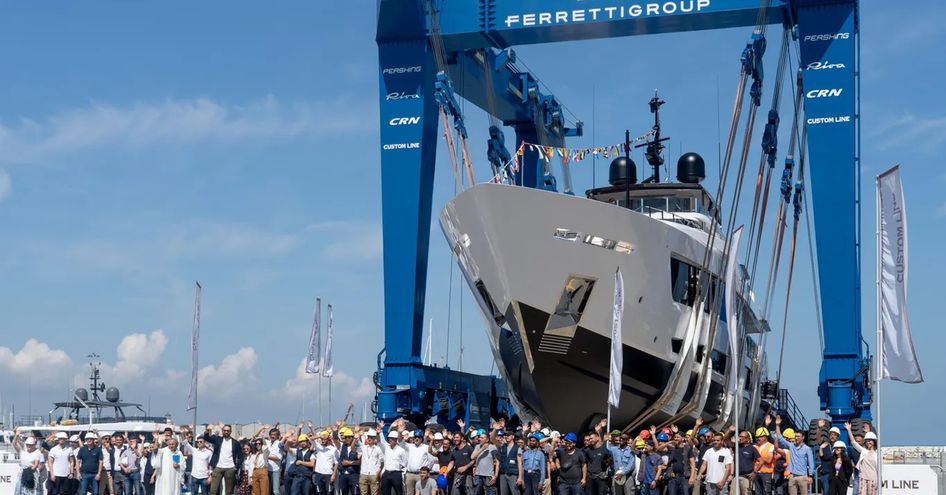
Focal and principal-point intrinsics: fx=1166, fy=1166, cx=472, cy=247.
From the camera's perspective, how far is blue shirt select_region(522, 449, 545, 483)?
56.7ft

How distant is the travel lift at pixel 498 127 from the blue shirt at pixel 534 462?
348 inches

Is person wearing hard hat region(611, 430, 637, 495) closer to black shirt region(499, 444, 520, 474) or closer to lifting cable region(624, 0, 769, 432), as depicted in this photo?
black shirt region(499, 444, 520, 474)

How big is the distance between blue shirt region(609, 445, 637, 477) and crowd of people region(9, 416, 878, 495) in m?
0.02

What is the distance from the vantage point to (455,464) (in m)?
18.2

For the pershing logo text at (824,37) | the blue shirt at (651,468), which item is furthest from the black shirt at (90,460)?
the pershing logo text at (824,37)

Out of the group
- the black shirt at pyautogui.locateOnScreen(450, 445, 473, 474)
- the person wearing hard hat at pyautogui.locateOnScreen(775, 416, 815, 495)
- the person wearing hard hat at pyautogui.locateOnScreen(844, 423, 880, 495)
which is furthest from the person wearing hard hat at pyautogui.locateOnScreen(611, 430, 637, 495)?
the person wearing hard hat at pyautogui.locateOnScreen(844, 423, 880, 495)

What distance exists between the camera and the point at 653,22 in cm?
2577

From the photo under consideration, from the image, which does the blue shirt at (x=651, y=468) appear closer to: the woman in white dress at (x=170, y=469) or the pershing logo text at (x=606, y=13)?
the woman in white dress at (x=170, y=469)

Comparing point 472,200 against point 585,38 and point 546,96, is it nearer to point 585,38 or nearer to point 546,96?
point 585,38

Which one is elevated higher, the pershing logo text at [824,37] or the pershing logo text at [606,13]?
the pershing logo text at [606,13]

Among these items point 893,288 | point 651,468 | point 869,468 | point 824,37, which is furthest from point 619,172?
point 893,288

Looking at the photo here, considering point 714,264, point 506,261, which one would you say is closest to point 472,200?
point 506,261

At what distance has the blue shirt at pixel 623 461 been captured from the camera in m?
18.0

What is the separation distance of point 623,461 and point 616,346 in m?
3.36
